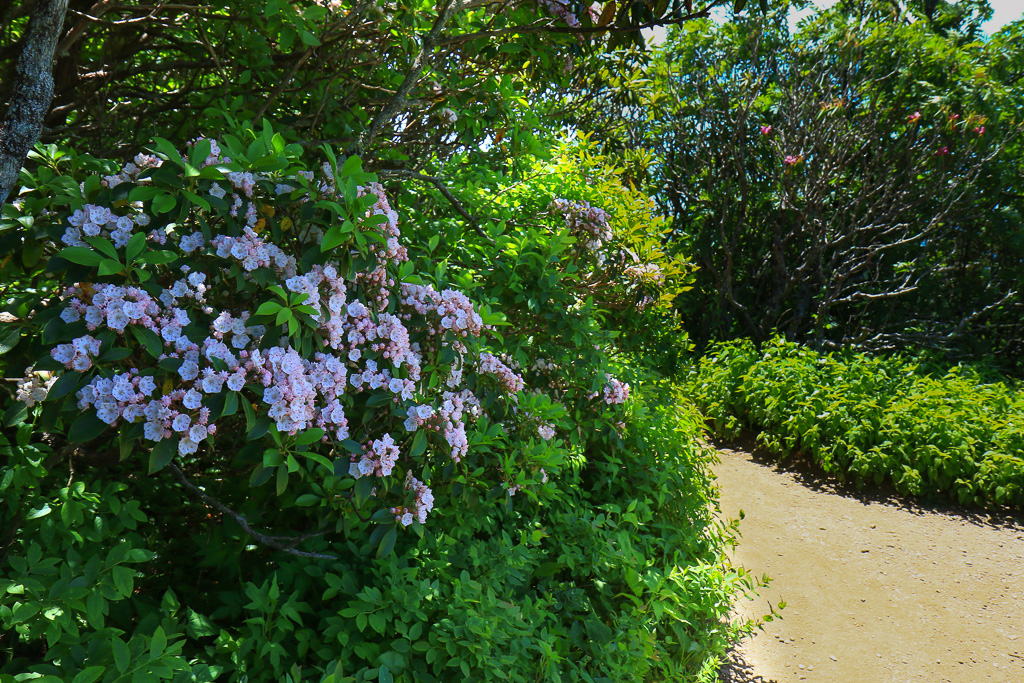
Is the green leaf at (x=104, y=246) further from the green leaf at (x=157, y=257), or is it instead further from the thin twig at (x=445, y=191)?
the thin twig at (x=445, y=191)

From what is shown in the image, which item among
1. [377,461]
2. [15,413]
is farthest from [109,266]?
[377,461]

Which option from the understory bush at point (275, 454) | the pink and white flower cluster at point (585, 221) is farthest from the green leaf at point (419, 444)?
the pink and white flower cluster at point (585, 221)

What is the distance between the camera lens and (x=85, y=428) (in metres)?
1.39

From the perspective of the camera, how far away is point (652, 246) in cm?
415

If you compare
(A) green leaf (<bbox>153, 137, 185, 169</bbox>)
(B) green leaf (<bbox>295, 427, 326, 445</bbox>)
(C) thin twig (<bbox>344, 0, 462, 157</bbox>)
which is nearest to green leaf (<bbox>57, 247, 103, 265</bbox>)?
(A) green leaf (<bbox>153, 137, 185, 169</bbox>)

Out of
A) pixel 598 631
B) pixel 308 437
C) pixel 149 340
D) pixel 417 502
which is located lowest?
pixel 598 631

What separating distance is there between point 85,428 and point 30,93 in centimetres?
97

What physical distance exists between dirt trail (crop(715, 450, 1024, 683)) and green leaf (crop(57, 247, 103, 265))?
122 inches

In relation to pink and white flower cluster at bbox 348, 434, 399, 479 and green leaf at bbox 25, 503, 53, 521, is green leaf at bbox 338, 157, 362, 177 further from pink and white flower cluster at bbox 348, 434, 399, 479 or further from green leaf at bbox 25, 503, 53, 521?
green leaf at bbox 25, 503, 53, 521

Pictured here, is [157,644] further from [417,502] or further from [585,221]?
[585,221]

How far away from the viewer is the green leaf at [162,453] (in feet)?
4.57

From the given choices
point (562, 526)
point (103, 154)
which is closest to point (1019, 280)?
point (562, 526)

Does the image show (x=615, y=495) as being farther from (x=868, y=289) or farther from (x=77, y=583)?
(x=868, y=289)

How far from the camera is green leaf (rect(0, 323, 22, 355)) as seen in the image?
4.81 ft
